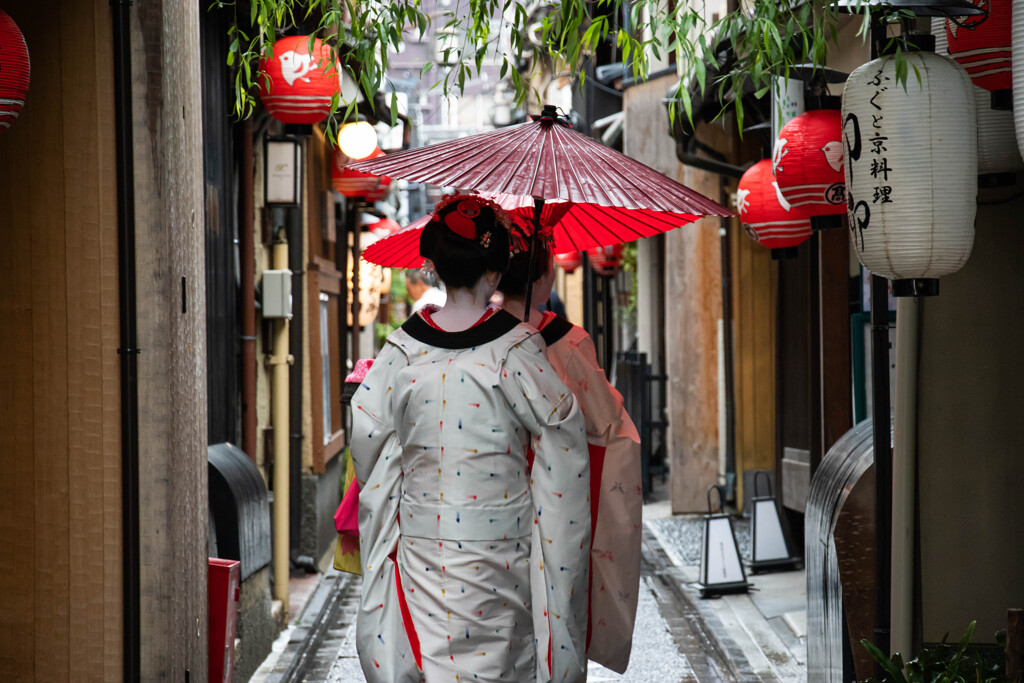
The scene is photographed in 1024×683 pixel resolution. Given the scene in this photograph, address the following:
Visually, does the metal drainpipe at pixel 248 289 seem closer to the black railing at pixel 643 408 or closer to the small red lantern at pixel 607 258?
the black railing at pixel 643 408

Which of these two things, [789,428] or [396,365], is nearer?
[396,365]

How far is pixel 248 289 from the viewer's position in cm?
811

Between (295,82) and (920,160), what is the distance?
5.16 metres

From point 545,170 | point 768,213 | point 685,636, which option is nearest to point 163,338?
point 545,170

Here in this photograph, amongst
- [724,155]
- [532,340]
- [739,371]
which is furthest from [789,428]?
[532,340]

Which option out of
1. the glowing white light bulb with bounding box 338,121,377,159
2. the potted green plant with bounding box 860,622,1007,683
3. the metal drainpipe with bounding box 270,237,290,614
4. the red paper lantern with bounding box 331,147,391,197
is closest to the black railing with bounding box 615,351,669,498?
the red paper lantern with bounding box 331,147,391,197

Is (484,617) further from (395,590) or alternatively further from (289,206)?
(289,206)

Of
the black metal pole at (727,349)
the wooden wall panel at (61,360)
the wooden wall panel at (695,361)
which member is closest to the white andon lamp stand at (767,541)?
the black metal pole at (727,349)

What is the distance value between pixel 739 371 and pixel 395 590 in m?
9.21

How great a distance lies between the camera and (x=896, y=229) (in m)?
4.14

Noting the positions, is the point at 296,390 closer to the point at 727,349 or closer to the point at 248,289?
the point at 248,289

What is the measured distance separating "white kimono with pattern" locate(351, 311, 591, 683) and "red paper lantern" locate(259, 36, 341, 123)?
14.9 feet

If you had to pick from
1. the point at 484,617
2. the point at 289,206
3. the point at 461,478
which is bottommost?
the point at 484,617

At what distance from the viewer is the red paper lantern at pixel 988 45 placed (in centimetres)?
409
